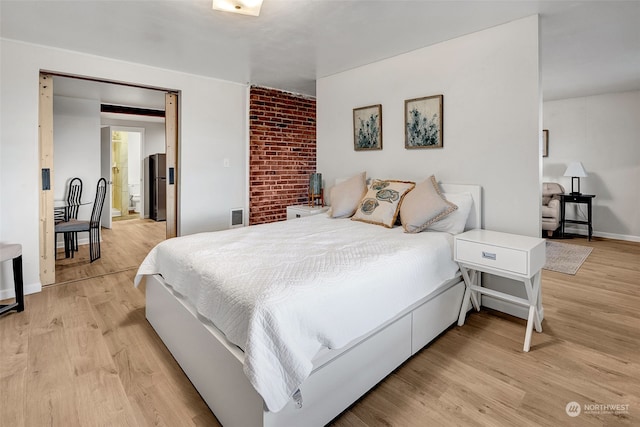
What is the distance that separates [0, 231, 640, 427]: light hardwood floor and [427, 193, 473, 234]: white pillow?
73 cm

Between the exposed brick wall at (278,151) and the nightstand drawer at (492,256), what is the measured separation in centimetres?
297

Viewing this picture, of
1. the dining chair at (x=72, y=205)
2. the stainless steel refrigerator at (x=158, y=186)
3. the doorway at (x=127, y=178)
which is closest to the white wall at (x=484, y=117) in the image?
the dining chair at (x=72, y=205)

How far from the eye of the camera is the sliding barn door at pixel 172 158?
13.1 ft

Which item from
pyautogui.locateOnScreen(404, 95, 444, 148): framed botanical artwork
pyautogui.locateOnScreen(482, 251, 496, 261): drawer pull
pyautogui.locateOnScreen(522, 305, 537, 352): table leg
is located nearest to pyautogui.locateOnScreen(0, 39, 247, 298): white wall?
pyautogui.locateOnScreen(404, 95, 444, 148): framed botanical artwork

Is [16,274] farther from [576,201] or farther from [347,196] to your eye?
[576,201]

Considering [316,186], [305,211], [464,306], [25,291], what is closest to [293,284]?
[464,306]

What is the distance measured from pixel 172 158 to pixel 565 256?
5.15 meters

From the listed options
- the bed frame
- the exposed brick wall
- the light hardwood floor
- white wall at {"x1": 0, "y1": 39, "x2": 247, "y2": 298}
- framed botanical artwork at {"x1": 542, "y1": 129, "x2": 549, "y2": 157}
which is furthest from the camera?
framed botanical artwork at {"x1": 542, "y1": 129, "x2": 549, "y2": 157}

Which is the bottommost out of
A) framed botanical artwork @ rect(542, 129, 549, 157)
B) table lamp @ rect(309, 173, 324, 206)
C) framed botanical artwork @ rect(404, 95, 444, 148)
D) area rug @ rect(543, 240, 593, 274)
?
area rug @ rect(543, 240, 593, 274)

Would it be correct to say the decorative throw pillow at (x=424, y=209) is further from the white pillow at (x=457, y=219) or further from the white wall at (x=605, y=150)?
the white wall at (x=605, y=150)

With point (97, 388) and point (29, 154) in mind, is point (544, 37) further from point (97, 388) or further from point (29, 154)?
point (29, 154)

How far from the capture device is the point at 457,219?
8.80 ft

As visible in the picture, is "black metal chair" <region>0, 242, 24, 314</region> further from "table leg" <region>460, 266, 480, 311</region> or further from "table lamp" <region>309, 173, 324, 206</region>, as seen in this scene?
"table leg" <region>460, 266, 480, 311</region>

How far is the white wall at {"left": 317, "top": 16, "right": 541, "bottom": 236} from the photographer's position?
100 inches
